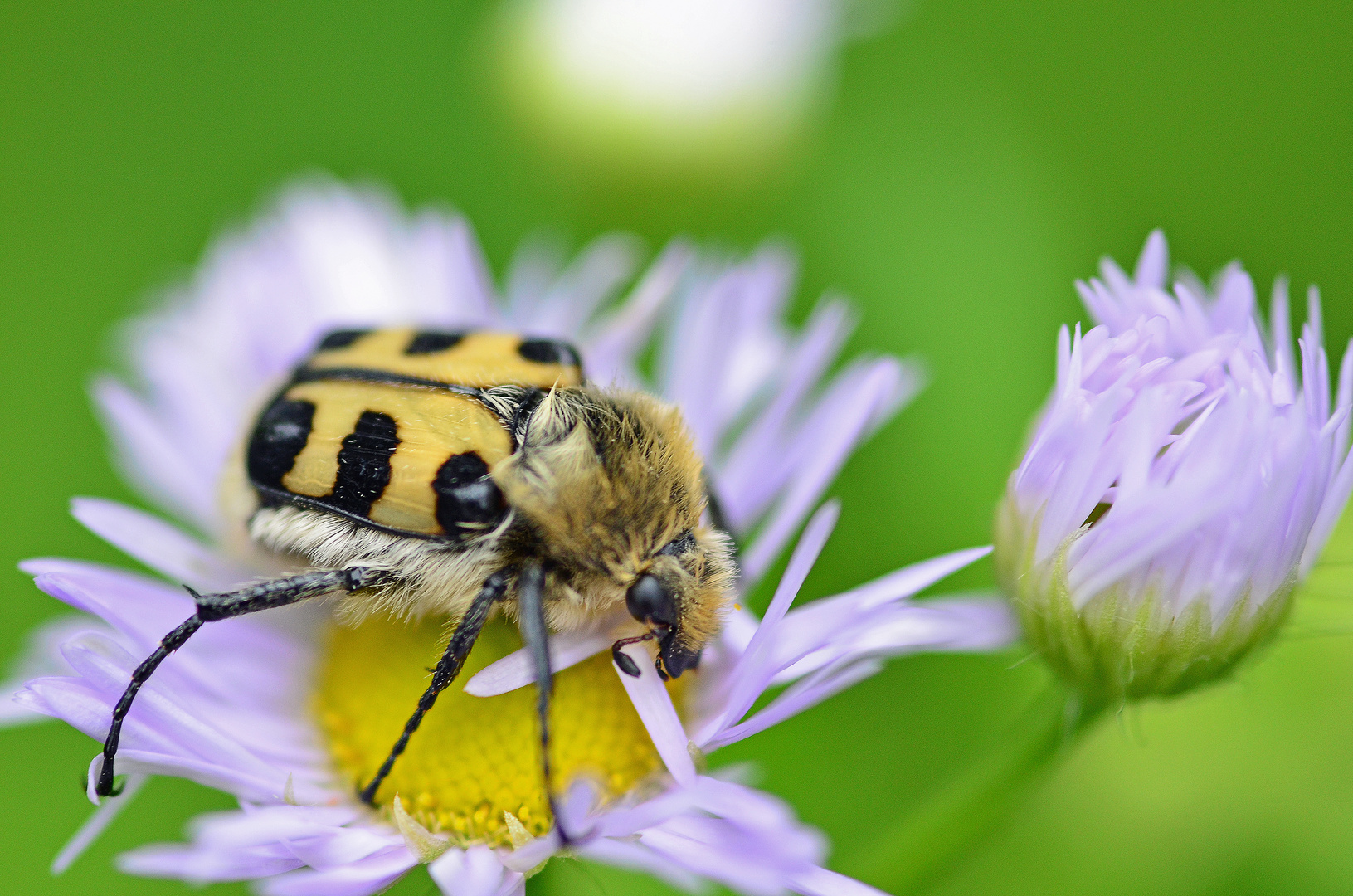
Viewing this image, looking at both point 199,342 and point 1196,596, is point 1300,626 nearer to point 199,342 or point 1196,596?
point 1196,596

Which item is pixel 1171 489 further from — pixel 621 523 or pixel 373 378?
pixel 373 378

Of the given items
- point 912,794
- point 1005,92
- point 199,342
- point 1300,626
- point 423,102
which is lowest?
point 912,794

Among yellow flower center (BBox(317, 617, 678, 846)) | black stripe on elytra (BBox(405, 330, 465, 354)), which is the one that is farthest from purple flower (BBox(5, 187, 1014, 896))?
black stripe on elytra (BBox(405, 330, 465, 354))

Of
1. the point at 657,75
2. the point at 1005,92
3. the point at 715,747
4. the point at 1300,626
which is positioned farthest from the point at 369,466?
the point at 1005,92

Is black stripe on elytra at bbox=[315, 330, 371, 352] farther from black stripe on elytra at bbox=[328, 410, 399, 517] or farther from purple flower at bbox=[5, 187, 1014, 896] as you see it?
black stripe on elytra at bbox=[328, 410, 399, 517]

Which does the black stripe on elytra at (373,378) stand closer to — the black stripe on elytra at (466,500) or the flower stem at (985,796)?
the black stripe on elytra at (466,500)
